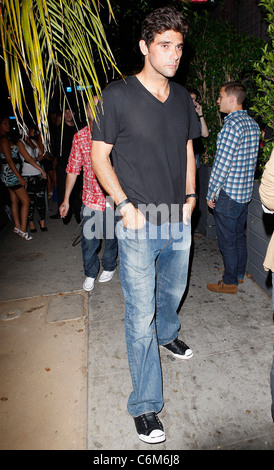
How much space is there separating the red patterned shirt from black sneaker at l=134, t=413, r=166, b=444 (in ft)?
7.41

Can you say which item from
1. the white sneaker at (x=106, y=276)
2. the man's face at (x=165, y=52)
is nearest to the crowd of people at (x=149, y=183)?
the man's face at (x=165, y=52)

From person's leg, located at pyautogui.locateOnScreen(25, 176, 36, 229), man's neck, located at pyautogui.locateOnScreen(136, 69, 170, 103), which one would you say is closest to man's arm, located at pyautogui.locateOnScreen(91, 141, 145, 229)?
man's neck, located at pyautogui.locateOnScreen(136, 69, 170, 103)

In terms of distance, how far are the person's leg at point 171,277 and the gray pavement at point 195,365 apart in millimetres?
324

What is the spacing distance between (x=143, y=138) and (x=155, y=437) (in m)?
1.89

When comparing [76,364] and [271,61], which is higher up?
[271,61]

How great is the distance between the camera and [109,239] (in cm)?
408

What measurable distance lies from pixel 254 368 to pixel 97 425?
1323mm

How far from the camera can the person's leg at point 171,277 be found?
A: 234 cm

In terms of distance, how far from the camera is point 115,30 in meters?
6.34

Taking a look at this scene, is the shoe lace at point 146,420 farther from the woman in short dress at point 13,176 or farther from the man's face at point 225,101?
the woman in short dress at point 13,176

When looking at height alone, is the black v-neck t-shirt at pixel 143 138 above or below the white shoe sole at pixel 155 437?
above
